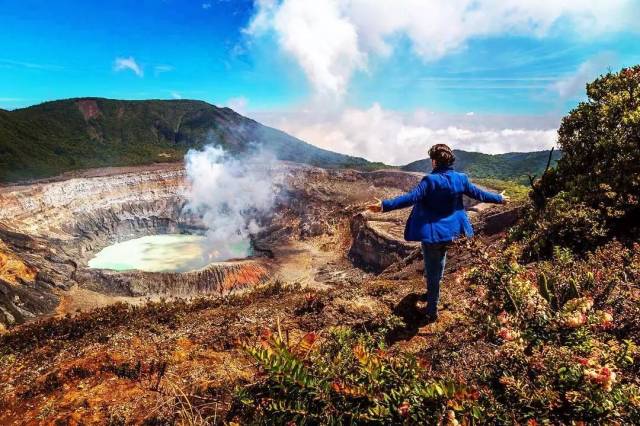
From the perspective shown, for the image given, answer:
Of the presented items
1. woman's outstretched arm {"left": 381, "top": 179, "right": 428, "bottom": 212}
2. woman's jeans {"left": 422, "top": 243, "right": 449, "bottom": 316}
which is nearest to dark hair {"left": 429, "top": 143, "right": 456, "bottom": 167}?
woman's outstretched arm {"left": 381, "top": 179, "right": 428, "bottom": 212}

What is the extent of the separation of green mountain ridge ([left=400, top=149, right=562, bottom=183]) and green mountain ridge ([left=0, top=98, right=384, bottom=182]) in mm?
23803

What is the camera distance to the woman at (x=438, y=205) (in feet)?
20.5

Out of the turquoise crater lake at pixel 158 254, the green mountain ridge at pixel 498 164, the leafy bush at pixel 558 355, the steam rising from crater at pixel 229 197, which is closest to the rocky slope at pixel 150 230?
the steam rising from crater at pixel 229 197

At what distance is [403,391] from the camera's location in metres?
3.02

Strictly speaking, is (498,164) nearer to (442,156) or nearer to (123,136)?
(442,156)

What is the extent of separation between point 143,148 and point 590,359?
15047 centimetres

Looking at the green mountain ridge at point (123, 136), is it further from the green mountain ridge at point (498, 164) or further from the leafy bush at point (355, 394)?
the leafy bush at point (355, 394)

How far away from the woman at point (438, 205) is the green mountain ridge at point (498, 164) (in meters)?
96.2

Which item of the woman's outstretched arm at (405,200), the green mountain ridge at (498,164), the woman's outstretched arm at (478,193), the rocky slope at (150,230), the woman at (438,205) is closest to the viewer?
the woman's outstretched arm at (405,200)

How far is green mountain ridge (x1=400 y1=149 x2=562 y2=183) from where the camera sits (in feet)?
329

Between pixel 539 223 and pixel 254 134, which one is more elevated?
pixel 254 134

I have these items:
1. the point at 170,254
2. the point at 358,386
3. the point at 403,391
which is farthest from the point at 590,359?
the point at 170,254

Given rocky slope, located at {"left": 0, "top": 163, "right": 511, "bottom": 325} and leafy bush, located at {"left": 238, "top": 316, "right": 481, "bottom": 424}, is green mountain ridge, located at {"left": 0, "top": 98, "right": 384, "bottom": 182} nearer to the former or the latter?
rocky slope, located at {"left": 0, "top": 163, "right": 511, "bottom": 325}

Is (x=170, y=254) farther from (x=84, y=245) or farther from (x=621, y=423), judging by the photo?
(x=621, y=423)
